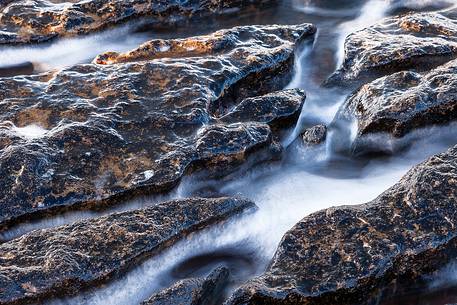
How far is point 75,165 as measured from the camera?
4.82 m

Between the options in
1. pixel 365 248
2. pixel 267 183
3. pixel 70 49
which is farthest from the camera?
pixel 70 49

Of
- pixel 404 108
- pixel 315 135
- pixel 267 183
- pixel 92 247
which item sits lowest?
pixel 267 183

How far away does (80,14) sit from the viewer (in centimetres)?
749

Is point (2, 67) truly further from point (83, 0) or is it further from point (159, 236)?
point (159, 236)

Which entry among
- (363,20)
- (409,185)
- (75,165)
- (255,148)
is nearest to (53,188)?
(75,165)

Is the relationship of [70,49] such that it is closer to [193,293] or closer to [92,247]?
[92,247]

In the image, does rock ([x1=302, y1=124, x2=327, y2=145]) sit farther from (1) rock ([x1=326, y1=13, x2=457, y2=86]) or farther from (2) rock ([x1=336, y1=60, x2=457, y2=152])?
(1) rock ([x1=326, y1=13, x2=457, y2=86])

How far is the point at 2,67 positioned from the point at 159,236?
402 cm

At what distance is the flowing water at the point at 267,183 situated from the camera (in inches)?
159

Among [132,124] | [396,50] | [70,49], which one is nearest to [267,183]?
[132,124]

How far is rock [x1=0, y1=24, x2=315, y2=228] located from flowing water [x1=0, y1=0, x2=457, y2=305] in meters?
0.14

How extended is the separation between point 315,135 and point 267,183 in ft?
2.17

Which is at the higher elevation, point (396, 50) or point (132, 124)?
point (396, 50)

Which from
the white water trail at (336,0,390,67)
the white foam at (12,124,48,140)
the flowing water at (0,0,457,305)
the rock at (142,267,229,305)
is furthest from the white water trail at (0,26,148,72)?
the rock at (142,267,229,305)
